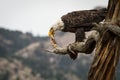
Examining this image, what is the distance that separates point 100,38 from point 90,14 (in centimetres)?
49

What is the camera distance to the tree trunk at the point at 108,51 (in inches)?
297

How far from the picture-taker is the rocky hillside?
106706mm

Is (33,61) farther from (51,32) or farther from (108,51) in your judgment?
(108,51)

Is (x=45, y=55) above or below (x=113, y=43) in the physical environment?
below

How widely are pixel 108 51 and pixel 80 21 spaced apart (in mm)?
801

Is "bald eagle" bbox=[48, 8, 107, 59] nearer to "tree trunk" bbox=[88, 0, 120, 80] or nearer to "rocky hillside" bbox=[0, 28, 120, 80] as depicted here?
"tree trunk" bbox=[88, 0, 120, 80]

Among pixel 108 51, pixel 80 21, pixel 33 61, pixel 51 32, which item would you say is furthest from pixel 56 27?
pixel 33 61

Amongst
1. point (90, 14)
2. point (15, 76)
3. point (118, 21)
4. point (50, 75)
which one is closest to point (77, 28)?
point (90, 14)

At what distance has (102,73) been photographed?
762cm

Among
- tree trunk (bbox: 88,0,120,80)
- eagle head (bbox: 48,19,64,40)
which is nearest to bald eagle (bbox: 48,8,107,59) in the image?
eagle head (bbox: 48,19,64,40)

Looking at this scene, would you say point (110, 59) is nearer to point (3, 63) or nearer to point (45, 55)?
point (3, 63)

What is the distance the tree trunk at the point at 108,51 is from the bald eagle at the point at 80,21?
0.25 meters

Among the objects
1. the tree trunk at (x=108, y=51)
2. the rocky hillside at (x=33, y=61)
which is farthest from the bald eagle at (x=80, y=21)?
the rocky hillside at (x=33, y=61)

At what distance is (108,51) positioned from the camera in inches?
298
